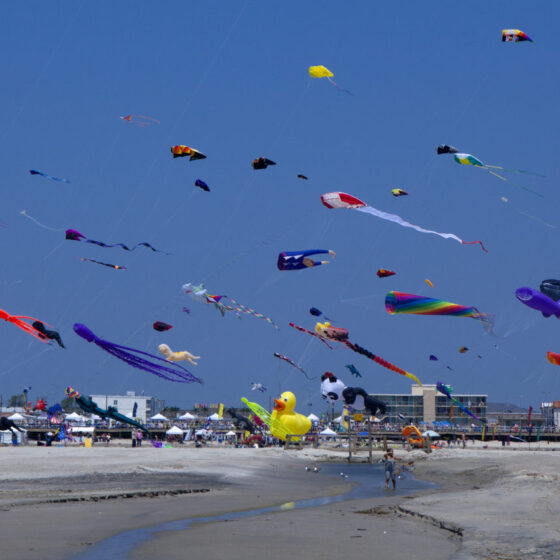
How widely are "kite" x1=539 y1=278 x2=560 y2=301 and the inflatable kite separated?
19.7 m

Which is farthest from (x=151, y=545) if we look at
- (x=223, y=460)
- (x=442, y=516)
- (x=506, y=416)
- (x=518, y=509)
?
(x=506, y=416)

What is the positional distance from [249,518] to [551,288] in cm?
1393

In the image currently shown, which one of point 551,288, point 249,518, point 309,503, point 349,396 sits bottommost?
point 309,503

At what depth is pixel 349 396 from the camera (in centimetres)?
4631

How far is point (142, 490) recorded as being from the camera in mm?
22844

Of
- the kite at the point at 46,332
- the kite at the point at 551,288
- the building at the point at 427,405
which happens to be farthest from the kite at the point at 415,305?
the building at the point at 427,405

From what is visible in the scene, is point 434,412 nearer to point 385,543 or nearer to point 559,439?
point 559,439

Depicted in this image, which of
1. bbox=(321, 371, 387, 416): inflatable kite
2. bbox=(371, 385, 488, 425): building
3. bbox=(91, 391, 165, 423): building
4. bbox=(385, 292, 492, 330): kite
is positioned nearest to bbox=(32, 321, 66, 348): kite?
bbox=(385, 292, 492, 330): kite

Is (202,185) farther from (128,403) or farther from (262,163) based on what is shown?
(128,403)

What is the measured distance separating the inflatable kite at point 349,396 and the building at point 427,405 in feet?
329

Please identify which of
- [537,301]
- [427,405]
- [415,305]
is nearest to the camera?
[537,301]

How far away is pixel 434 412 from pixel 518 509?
13326 cm

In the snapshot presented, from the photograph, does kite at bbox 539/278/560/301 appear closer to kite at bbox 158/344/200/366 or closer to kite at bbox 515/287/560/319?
kite at bbox 515/287/560/319

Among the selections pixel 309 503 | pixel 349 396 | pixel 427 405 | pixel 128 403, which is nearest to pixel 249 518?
pixel 309 503
